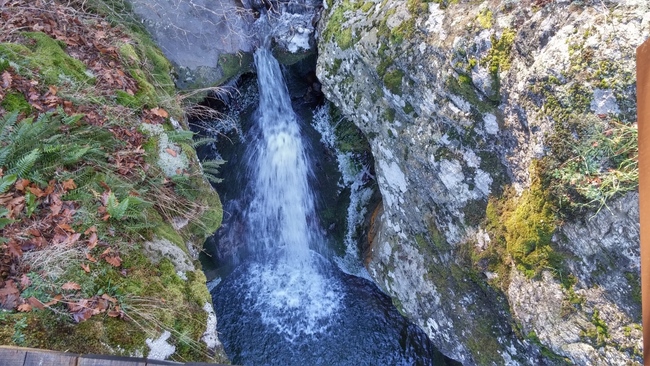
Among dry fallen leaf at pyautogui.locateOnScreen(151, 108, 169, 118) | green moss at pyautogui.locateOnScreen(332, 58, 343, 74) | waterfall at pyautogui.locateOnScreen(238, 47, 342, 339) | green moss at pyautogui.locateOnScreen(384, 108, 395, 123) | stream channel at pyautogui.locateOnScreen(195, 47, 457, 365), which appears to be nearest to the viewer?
dry fallen leaf at pyautogui.locateOnScreen(151, 108, 169, 118)

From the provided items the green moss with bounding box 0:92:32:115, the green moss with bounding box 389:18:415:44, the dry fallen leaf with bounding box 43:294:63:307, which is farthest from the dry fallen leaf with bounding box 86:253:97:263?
the green moss with bounding box 389:18:415:44

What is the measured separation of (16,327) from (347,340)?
602cm

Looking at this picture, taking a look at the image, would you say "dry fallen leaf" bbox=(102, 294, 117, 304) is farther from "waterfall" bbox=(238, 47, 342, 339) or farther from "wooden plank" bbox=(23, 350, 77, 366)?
"waterfall" bbox=(238, 47, 342, 339)

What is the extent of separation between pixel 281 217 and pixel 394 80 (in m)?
4.54

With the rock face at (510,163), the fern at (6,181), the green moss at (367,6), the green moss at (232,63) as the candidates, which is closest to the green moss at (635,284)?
the rock face at (510,163)

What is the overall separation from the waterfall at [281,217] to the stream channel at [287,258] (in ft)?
0.07

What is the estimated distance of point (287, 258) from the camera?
29.0 feet

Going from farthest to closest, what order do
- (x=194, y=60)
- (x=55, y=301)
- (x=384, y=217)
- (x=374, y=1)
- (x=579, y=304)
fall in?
(x=194, y=60) < (x=384, y=217) < (x=374, y=1) < (x=579, y=304) < (x=55, y=301)

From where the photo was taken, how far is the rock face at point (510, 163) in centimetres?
322

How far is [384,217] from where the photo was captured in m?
6.80

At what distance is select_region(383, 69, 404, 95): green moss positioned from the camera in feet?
16.8

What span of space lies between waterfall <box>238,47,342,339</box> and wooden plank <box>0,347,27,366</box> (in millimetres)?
6221

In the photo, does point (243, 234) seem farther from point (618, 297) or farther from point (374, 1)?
point (618, 297)

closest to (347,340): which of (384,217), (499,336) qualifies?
(384,217)
